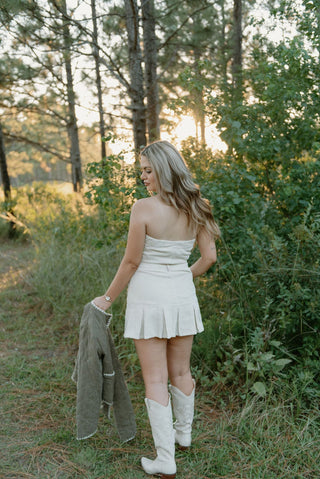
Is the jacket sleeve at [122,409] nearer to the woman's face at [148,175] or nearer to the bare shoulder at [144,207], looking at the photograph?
the bare shoulder at [144,207]

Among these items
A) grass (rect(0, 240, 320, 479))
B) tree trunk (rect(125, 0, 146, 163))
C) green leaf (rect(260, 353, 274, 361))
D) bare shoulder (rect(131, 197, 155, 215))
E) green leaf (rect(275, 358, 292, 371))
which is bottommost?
grass (rect(0, 240, 320, 479))

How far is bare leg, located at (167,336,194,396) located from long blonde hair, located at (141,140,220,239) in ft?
2.34

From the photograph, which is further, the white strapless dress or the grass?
the grass

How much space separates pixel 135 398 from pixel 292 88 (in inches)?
115

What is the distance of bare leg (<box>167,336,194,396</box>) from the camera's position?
255 cm

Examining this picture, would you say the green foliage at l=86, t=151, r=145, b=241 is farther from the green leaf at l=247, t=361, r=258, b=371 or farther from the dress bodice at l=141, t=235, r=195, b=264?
the green leaf at l=247, t=361, r=258, b=371

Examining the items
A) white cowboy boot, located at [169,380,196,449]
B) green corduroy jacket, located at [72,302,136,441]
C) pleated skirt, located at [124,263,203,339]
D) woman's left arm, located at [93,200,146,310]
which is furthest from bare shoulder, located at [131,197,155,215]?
white cowboy boot, located at [169,380,196,449]

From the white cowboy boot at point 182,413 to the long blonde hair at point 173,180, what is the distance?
3.47 feet

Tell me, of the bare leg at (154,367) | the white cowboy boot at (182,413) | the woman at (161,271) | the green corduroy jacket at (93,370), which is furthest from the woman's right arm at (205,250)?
the white cowboy boot at (182,413)

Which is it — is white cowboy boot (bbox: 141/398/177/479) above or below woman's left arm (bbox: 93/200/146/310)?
below

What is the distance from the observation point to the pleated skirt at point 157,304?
2369 mm

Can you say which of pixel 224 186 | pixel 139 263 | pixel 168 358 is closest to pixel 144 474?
pixel 168 358

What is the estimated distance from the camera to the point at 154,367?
244 centimetres

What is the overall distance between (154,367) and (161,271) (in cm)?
54
